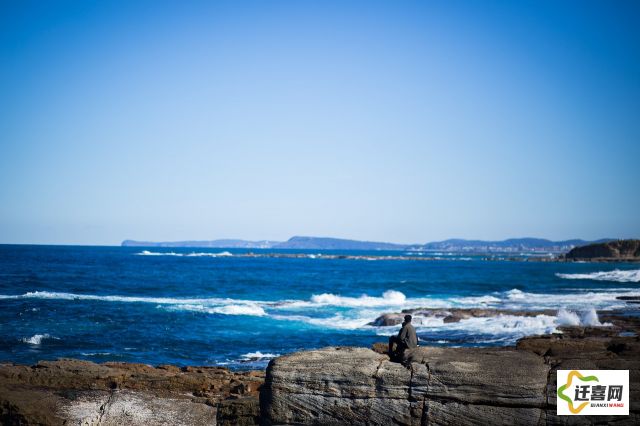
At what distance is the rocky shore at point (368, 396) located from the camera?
34.4 feet

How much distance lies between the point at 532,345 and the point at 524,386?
4564mm

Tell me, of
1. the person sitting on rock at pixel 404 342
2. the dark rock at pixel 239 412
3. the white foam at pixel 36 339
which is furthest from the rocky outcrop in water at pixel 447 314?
the dark rock at pixel 239 412

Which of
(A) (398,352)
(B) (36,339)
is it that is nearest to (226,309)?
(B) (36,339)

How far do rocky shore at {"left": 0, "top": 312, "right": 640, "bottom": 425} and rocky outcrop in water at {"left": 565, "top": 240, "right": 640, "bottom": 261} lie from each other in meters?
145

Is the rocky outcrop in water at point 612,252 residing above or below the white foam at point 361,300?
above

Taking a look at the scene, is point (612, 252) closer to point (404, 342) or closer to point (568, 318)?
point (568, 318)

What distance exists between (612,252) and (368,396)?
154 metres

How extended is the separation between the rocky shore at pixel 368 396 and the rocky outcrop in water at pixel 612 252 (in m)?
145

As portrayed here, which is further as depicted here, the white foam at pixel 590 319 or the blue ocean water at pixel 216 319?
the white foam at pixel 590 319

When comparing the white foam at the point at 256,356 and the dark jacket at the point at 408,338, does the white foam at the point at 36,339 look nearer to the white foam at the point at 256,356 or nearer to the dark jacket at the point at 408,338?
the white foam at the point at 256,356

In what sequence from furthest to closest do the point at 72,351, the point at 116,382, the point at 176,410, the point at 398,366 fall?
the point at 72,351 → the point at 116,382 → the point at 176,410 → the point at 398,366

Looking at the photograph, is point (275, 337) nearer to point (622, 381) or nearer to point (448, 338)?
point (448, 338)

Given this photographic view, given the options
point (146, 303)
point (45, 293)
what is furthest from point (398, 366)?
point (45, 293)

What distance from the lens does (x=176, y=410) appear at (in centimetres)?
1244
